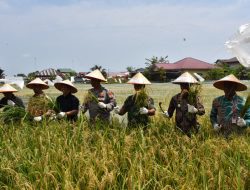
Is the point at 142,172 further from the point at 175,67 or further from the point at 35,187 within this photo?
the point at 175,67

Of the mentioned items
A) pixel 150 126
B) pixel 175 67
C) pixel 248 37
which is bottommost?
pixel 175 67

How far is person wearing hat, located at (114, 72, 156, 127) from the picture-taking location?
19.6 ft

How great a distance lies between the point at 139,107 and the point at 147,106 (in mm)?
104

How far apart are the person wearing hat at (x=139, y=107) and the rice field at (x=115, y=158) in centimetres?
18

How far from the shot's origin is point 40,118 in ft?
19.1

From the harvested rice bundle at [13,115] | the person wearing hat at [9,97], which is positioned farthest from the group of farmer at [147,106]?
the person wearing hat at [9,97]

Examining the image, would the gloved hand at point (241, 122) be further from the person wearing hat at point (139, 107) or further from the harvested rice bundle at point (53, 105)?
the harvested rice bundle at point (53, 105)

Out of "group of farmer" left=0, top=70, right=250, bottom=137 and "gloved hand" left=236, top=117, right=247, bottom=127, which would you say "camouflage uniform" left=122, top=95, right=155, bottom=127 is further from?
"gloved hand" left=236, top=117, right=247, bottom=127

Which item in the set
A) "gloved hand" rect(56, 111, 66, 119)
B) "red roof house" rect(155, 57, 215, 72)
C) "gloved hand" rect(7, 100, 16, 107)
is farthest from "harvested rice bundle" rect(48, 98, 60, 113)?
"red roof house" rect(155, 57, 215, 72)

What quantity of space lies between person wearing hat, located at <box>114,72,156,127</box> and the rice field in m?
0.18

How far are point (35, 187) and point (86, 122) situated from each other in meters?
2.07

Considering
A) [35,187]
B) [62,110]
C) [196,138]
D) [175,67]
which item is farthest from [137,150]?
[175,67]

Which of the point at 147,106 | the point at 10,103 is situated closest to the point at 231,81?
the point at 147,106

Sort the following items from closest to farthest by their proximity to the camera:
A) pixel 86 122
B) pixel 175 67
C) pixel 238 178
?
pixel 238 178, pixel 86 122, pixel 175 67
